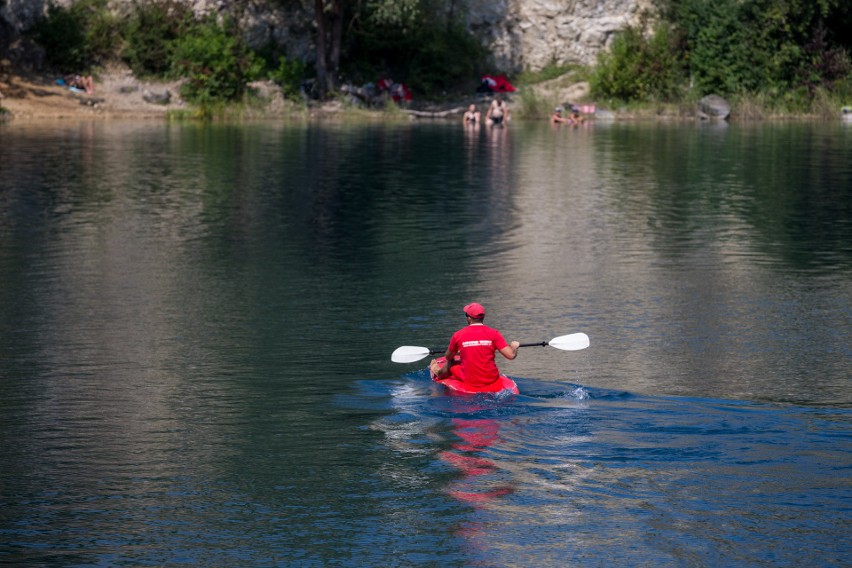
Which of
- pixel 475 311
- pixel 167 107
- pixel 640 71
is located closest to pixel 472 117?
pixel 640 71

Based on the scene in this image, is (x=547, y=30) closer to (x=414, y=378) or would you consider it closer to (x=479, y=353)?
(x=414, y=378)

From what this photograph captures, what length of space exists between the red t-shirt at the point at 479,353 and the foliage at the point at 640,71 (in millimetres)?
53557

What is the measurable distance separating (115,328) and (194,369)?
275cm

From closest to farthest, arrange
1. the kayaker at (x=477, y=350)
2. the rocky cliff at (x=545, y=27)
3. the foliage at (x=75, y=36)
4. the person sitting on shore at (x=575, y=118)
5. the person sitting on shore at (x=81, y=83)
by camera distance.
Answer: the kayaker at (x=477, y=350), the person sitting on shore at (x=81, y=83), the foliage at (x=75, y=36), the person sitting on shore at (x=575, y=118), the rocky cliff at (x=545, y=27)

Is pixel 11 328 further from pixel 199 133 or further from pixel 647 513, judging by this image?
pixel 199 133

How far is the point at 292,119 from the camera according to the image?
6306 centimetres

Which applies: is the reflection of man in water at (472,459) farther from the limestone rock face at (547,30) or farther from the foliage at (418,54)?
the limestone rock face at (547,30)

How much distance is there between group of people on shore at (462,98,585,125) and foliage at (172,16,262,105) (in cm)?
1064

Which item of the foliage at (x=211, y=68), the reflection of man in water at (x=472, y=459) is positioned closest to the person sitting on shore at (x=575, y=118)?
the foliage at (x=211, y=68)

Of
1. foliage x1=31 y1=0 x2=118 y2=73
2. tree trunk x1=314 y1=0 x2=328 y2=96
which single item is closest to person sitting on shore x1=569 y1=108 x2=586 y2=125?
tree trunk x1=314 y1=0 x2=328 y2=96

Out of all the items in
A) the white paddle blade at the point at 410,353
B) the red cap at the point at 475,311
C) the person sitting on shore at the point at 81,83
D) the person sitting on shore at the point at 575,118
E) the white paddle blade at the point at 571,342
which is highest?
the person sitting on shore at the point at 81,83

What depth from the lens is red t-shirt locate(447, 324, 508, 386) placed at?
15.2 metres

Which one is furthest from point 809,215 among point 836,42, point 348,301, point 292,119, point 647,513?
point 836,42

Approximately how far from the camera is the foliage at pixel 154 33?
209 feet
